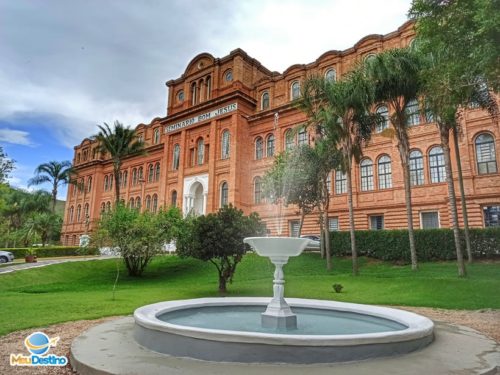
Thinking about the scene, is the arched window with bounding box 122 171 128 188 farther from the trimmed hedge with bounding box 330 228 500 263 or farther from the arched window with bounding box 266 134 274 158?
the trimmed hedge with bounding box 330 228 500 263

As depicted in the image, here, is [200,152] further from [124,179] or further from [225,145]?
[124,179]

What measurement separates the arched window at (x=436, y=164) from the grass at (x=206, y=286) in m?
7.52

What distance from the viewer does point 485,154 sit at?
A: 23.8 m

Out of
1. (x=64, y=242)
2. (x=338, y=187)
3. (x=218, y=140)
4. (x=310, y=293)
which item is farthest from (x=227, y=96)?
(x=64, y=242)

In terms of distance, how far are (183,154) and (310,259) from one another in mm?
21854

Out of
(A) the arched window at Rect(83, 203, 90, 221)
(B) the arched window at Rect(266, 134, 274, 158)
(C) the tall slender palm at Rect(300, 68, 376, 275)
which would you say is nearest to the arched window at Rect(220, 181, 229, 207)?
(B) the arched window at Rect(266, 134, 274, 158)

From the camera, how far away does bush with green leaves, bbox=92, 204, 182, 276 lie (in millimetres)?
19656

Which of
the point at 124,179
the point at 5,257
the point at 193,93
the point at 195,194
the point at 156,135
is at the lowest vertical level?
the point at 5,257

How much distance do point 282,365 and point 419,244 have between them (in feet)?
64.4

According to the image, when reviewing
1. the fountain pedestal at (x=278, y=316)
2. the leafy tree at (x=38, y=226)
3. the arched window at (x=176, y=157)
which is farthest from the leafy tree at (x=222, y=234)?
the leafy tree at (x=38, y=226)

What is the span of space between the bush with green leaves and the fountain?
12275mm

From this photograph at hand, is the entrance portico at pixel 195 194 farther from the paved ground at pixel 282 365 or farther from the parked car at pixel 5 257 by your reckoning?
the paved ground at pixel 282 365

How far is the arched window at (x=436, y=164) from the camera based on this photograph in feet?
84.2

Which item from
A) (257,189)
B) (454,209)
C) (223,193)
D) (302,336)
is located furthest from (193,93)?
(302,336)
